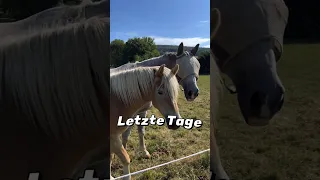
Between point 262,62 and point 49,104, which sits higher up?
point 262,62

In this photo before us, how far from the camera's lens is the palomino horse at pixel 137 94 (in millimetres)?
2164

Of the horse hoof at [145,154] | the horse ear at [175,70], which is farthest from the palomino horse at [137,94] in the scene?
the horse hoof at [145,154]

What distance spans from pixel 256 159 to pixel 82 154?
50.6 inches

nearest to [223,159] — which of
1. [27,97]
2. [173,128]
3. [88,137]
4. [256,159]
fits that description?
[256,159]

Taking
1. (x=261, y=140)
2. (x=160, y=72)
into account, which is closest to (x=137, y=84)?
(x=160, y=72)

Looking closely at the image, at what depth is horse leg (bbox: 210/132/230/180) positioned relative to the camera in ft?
7.48

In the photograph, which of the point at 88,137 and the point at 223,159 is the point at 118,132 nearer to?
the point at 88,137

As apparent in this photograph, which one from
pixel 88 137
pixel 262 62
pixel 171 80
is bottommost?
pixel 88 137

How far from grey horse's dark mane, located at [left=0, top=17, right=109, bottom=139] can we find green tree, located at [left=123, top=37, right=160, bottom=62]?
0.16 meters

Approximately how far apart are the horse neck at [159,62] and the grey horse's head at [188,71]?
51 mm

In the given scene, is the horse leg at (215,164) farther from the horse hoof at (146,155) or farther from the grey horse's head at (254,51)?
the horse hoof at (146,155)

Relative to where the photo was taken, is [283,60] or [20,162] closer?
[20,162]

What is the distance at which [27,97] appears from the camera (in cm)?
206

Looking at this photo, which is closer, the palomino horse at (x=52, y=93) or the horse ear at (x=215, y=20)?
the palomino horse at (x=52, y=93)
